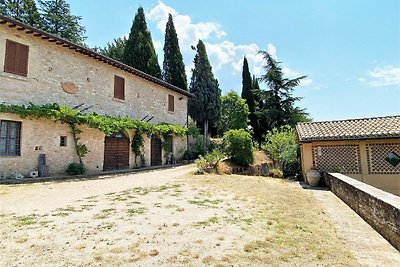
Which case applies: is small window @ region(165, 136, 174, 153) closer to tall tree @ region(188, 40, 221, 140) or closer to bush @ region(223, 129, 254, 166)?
bush @ region(223, 129, 254, 166)

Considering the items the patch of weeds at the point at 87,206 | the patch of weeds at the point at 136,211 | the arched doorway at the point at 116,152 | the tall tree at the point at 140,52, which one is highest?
the tall tree at the point at 140,52

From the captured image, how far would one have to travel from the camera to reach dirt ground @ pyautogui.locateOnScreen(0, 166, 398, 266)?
325 cm

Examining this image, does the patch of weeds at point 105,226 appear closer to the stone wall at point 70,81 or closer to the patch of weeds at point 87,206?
the patch of weeds at point 87,206

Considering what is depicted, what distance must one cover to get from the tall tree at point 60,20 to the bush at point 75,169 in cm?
2262

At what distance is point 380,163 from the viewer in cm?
1055

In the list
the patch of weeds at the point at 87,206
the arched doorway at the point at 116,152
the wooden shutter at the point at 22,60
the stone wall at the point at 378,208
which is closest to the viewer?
the stone wall at the point at 378,208

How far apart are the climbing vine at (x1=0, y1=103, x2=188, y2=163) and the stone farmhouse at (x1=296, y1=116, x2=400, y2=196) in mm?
9920

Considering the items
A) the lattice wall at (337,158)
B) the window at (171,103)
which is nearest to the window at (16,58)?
the window at (171,103)

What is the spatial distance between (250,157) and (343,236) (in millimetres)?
11032

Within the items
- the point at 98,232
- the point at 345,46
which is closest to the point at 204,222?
the point at 98,232

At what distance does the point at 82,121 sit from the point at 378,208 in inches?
497

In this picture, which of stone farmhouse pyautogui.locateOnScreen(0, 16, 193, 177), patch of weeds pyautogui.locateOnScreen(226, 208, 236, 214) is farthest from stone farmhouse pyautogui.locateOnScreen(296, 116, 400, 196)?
stone farmhouse pyautogui.locateOnScreen(0, 16, 193, 177)

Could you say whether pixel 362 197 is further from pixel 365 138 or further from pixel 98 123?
pixel 98 123

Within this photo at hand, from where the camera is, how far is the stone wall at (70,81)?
1126cm
